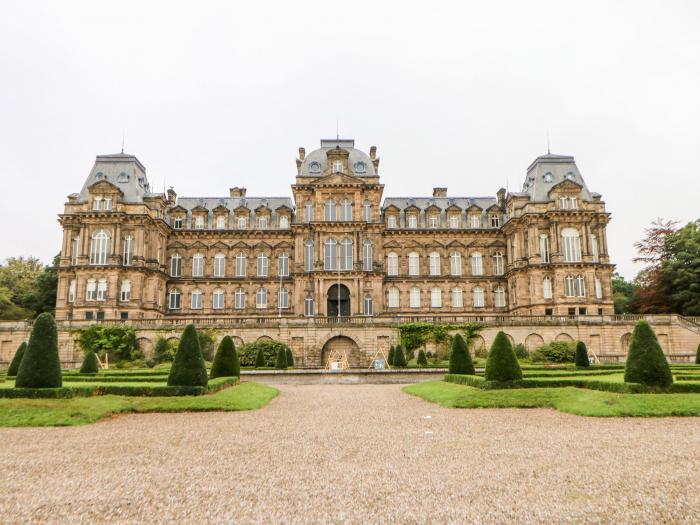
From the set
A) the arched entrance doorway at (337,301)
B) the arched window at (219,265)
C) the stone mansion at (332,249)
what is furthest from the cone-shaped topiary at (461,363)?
the arched window at (219,265)

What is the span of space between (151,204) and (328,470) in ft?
165

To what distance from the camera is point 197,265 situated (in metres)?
58.3

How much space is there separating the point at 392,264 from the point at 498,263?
10.9 m

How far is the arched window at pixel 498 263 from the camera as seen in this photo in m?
58.2

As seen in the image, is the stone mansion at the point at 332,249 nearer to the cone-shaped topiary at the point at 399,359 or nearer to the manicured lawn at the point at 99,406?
the cone-shaped topiary at the point at 399,359

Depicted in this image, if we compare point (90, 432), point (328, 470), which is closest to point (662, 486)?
point (328, 470)

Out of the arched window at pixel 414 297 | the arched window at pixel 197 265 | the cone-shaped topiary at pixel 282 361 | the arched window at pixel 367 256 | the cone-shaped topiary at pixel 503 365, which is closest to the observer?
the cone-shaped topiary at pixel 503 365

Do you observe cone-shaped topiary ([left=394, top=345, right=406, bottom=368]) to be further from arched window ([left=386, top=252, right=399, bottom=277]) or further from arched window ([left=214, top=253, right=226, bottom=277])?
arched window ([left=214, top=253, right=226, bottom=277])

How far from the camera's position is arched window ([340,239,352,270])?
53219 mm

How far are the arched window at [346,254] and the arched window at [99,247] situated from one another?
70.6 feet

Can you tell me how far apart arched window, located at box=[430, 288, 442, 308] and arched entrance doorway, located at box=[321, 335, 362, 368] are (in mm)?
14288

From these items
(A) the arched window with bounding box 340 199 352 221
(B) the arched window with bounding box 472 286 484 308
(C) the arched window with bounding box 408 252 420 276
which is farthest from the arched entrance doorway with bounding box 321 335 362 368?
(B) the arched window with bounding box 472 286 484 308

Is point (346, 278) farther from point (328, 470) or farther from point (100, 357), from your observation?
point (328, 470)

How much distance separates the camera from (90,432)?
13703mm
